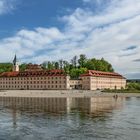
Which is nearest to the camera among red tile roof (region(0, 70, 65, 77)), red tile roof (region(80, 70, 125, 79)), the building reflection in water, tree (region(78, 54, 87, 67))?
the building reflection in water

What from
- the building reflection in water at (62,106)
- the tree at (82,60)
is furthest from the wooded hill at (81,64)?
the building reflection in water at (62,106)

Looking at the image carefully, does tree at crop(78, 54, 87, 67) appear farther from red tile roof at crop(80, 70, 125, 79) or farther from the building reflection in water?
the building reflection in water

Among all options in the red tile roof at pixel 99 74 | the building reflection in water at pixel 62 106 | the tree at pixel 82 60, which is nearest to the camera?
the building reflection in water at pixel 62 106

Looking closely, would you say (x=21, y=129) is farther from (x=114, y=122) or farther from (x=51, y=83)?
(x=51, y=83)

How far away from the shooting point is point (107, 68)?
189m

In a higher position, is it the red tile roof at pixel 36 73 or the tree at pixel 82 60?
the tree at pixel 82 60

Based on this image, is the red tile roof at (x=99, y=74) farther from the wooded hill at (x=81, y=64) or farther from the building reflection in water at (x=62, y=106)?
the building reflection in water at (x=62, y=106)

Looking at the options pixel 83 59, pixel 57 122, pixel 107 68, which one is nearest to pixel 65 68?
pixel 83 59

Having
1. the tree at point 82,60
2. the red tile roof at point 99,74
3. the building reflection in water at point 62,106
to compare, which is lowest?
the building reflection in water at point 62,106

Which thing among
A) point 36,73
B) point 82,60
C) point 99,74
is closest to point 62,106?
point 36,73

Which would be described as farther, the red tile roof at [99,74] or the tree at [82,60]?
the tree at [82,60]

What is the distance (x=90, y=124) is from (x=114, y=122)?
12.3 feet

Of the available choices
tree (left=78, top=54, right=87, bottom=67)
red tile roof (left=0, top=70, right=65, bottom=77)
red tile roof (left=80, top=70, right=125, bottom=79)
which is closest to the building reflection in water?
red tile roof (left=80, top=70, right=125, bottom=79)

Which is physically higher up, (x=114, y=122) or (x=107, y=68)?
(x=107, y=68)
